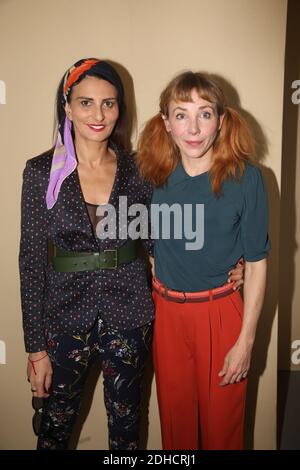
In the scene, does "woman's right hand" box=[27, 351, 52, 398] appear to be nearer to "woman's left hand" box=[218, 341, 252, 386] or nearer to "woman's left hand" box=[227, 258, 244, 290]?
"woman's left hand" box=[218, 341, 252, 386]

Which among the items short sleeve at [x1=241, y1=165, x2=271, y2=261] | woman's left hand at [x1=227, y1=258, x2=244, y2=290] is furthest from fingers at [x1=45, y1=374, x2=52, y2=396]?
short sleeve at [x1=241, y1=165, x2=271, y2=261]

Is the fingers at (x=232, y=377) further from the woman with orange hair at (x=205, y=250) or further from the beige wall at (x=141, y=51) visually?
the beige wall at (x=141, y=51)

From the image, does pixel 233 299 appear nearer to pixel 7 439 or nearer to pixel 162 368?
pixel 162 368

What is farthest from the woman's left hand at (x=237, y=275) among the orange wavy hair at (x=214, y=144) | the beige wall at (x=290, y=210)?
the beige wall at (x=290, y=210)

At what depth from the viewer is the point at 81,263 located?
1.53 metres

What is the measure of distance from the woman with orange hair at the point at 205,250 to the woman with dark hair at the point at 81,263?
108 millimetres

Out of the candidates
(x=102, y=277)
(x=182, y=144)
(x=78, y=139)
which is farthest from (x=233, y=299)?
(x=78, y=139)

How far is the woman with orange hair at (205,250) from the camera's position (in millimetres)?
1477

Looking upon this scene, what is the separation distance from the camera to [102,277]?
1.55 metres

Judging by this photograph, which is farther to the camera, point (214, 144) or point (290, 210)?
point (290, 210)

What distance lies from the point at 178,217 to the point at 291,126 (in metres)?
1.42

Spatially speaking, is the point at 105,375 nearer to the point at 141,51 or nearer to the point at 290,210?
the point at 141,51

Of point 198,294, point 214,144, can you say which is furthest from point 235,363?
point 214,144

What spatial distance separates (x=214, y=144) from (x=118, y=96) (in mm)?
409
